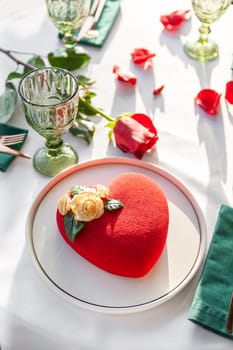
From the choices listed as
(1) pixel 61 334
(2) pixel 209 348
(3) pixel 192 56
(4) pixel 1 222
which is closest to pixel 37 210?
(4) pixel 1 222

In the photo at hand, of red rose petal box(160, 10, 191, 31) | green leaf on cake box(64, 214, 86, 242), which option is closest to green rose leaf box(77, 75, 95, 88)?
red rose petal box(160, 10, 191, 31)

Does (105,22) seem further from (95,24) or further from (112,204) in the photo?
(112,204)

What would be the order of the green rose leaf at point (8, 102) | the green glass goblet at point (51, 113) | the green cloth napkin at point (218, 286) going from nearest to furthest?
the green cloth napkin at point (218, 286)
the green glass goblet at point (51, 113)
the green rose leaf at point (8, 102)

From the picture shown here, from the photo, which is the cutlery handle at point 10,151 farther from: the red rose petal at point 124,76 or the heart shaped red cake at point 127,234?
the red rose petal at point 124,76

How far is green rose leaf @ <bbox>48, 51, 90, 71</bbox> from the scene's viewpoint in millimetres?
972

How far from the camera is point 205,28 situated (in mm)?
1021

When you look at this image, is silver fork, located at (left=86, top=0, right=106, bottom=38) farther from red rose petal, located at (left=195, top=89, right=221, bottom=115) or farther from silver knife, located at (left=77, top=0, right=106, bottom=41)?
red rose petal, located at (left=195, top=89, right=221, bottom=115)

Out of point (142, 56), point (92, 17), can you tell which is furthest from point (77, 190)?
point (92, 17)

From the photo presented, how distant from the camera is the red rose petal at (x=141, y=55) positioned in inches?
39.3

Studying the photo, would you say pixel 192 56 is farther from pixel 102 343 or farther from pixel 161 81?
pixel 102 343

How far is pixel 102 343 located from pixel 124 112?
0.43 meters

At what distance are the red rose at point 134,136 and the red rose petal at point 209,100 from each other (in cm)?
12

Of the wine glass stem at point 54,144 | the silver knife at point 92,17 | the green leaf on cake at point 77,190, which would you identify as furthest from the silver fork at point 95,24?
the green leaf on cake at point 77,190

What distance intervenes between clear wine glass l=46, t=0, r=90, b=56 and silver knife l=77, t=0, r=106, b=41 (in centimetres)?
3
